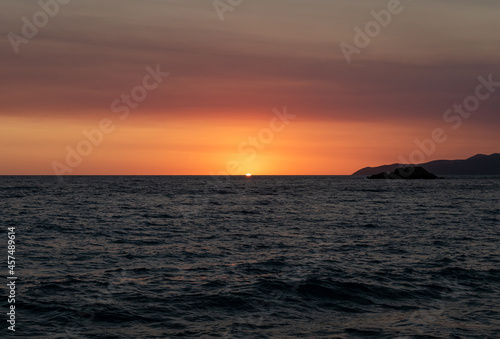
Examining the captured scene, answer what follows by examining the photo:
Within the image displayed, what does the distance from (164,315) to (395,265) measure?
1349cm

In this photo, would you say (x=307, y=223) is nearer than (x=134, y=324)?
No

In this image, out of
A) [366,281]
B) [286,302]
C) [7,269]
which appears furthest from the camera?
[7,269]

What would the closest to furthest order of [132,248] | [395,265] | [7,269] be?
[7,269] < [395,265] < [132,248]

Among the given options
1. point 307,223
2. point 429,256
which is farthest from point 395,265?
point 307,223

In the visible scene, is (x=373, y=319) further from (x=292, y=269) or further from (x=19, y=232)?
(x=19, y=232)

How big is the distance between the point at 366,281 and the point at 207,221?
28686 millimetres

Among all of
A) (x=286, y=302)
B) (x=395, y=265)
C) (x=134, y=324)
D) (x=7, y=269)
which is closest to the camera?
(x=134, y=324)

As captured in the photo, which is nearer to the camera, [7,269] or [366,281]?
[366,281]

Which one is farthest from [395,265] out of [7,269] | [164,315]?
[7,269]

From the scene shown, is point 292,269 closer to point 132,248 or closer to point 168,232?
point 132,248

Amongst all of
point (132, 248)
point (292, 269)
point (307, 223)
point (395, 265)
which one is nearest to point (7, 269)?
point (132, 248)

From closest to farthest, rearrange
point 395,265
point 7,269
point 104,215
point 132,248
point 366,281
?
point 366,281 < point 7,269 < point 395,265 < point 132,248 < point 104,215

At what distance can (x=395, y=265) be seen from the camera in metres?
24.7

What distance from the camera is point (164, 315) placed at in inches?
638
